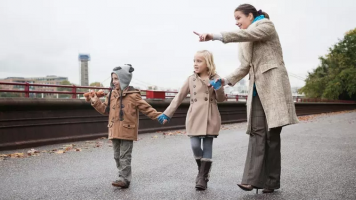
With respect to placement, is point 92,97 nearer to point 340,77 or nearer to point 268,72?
point 268,72

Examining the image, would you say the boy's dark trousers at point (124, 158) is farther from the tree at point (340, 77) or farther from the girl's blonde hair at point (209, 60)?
the tree at point (340, 77)

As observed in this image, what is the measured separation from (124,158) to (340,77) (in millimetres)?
55234

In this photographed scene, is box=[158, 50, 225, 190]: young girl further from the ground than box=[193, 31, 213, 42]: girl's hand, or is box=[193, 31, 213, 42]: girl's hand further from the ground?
box=[193, 31, 213, 42]: girl's hand

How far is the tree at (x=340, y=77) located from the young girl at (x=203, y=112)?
2053 inches

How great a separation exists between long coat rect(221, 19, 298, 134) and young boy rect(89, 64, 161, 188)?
4.12 feet

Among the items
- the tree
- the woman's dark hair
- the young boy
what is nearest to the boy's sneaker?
the young boy

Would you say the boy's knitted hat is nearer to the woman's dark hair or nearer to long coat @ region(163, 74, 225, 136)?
long coat @ region(163, 74, 225, 136)

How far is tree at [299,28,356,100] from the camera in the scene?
53.6 m

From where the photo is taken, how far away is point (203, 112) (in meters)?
4.56

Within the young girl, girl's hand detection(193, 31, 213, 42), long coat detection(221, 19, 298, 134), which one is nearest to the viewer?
girl's hand detection(193, 31, 213, 42)

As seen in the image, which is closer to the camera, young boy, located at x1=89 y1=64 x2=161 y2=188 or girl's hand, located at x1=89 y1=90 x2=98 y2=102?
young boy, located at x1=89 y1=64 x2=161 y2=188

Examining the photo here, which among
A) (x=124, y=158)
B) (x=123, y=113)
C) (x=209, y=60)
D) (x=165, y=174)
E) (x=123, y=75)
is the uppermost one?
(x=209, y=60)

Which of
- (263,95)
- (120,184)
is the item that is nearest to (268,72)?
(263,95)

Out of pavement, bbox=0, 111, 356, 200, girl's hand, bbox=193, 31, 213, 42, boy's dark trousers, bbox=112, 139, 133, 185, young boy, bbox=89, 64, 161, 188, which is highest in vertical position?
girl's hand, bbox=193, 31, 213, 42
